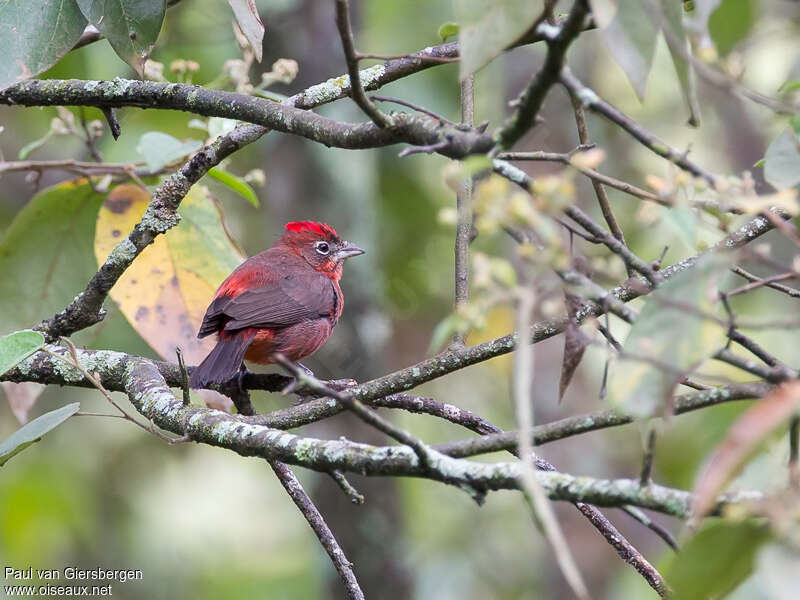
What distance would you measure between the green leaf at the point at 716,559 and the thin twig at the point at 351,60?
96 centimetres

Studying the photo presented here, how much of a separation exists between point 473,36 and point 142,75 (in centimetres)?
136

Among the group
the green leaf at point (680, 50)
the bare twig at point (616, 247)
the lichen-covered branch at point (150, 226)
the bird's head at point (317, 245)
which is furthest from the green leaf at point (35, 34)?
the bird's head at point (317, 245)

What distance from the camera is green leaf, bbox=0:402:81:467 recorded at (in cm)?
232

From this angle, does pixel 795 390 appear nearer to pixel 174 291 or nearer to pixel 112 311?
pixel 174 291

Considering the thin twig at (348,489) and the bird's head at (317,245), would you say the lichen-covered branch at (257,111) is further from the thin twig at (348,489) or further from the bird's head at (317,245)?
the bird's head at (317,245)

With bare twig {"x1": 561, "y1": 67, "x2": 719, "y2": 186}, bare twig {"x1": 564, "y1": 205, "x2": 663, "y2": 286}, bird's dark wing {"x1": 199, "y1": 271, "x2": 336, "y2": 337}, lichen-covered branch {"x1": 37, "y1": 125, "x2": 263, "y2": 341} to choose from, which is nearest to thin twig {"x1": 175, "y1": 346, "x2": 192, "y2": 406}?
lichen-covered branch {"x1": 37, "y1": 125, "x2": 263, "y2": 341}

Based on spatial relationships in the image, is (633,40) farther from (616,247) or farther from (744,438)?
(744,438)

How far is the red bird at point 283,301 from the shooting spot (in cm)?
434

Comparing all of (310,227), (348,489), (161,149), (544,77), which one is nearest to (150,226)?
(161,149)

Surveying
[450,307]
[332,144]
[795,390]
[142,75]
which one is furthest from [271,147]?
[795,390]

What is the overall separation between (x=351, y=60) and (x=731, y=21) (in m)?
1.16

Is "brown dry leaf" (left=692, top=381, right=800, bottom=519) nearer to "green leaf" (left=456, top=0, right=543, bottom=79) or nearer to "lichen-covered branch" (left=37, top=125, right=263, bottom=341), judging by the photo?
"green leaf" (left=456, top=0, right=543, bottom=79)

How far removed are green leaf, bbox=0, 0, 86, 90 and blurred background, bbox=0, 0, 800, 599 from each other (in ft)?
6.60

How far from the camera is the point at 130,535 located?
24.4ft
